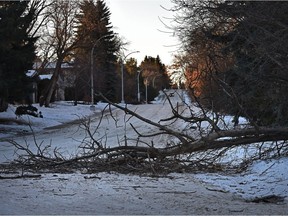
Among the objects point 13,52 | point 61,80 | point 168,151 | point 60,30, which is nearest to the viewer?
point 168,151

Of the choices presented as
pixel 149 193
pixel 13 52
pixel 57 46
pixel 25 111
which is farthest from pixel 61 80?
pixel 149 193

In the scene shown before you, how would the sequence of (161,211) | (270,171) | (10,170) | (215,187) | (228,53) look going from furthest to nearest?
(228,53), (270,171), (10,170), (215,187), (161,211)

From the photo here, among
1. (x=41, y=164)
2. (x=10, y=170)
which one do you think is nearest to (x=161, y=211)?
(x=41, y=164)

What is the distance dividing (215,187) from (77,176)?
2803mm

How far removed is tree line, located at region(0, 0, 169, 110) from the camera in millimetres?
23688

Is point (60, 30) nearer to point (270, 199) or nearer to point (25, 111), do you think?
point (25, 111)

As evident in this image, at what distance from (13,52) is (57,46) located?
19883mm

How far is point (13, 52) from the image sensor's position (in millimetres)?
23828

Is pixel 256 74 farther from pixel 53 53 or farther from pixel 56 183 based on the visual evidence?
pixel 53 53

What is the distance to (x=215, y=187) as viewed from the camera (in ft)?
29.7

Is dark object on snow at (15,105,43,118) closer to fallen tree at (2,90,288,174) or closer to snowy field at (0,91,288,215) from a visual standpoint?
fallen tree at (2,90,288,174)

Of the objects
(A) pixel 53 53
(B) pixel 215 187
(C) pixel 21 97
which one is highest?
(A) pixel 53 53

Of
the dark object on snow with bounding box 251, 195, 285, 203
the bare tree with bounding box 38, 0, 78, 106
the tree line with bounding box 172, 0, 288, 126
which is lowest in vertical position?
the dark object on snow with bounding box 251, 195, 285, 203

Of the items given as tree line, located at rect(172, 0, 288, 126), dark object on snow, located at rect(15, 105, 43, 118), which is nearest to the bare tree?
dark object on snow, located at rect(15, 105, 43, 118)
